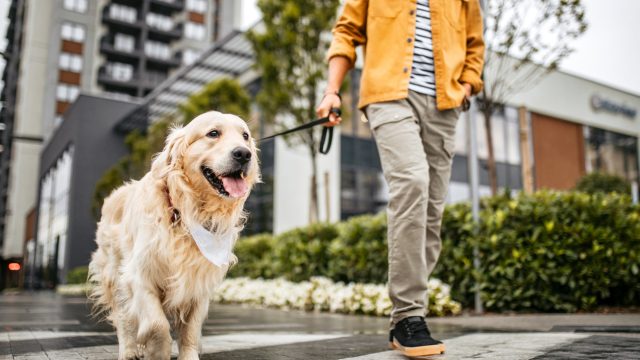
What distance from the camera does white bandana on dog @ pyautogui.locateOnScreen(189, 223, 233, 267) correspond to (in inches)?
108

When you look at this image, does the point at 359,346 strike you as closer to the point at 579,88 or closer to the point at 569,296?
the point at 569,296

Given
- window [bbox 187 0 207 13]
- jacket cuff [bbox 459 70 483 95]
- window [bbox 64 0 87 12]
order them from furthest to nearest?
window [bbox 187 0 207 13] → window [bbox 64 0 87 12] → jacket cuff [bbox 459 70 483 95]

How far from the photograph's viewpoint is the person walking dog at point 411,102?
3113 millimetres

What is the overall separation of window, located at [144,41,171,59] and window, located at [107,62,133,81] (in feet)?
8.00

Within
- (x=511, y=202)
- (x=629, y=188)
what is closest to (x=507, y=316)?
(x=511, y=202)

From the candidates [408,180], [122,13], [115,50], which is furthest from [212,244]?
[122,13]

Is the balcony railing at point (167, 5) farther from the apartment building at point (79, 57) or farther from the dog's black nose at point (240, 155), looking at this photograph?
the dog's black nose at point (240, 155)

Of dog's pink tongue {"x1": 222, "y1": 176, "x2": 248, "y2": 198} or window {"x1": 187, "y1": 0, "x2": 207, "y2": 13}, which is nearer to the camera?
dog's pink tongue {"x1": 222, "y1": 176, "x2": 248, "y2": 198}

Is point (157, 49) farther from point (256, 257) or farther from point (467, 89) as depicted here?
point (467, 89)

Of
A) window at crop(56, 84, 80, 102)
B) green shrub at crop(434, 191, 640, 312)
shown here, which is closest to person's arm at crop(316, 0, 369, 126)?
green shrub at crop(434, 191, 640, 312)

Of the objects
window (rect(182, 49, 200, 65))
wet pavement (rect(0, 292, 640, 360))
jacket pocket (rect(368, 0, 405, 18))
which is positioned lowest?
wet pavement (rect(0, 292, 640, 360))

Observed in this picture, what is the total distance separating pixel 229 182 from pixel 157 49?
2142 inches

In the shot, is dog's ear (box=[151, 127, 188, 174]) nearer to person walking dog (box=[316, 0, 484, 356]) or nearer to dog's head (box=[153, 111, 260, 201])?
dog's head (box=[153, 111, 260, 201])

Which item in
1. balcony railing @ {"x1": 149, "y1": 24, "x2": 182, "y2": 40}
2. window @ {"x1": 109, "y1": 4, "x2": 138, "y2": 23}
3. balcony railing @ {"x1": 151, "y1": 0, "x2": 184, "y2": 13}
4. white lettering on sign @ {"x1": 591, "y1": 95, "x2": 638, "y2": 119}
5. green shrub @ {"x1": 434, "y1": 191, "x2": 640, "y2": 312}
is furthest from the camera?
balcony railing @ {"x1": 151, "y1": 0, "x2": 184, "y2": 13}
